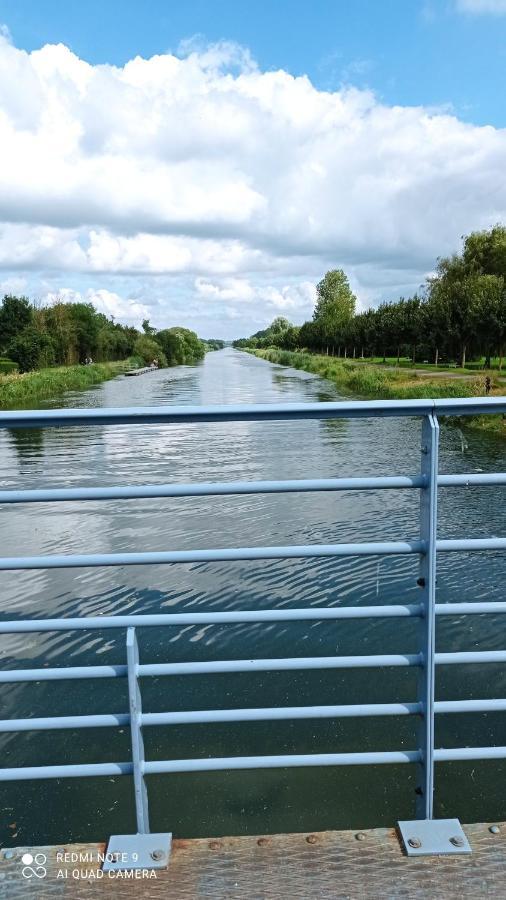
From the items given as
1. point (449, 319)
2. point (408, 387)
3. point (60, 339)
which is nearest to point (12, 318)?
point (60, 339)

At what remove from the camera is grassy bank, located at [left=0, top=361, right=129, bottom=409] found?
3391 centimetres

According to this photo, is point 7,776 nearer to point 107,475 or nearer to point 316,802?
point 316,802

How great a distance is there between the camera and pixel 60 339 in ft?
209

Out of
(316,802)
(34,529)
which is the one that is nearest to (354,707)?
(316,802)

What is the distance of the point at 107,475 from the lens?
46.4 feet

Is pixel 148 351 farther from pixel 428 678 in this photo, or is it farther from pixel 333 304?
pixel 428 678

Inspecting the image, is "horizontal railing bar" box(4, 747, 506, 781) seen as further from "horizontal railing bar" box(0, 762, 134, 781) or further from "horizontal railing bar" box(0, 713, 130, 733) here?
"horizontal railing bar" box(0, 713, 130, 733)

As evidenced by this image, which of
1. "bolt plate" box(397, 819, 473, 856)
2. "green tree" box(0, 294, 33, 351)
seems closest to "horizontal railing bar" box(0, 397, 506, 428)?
"bolt plate" box(397, 819, 473, 856)

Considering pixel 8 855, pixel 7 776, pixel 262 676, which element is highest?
pixel 7 776

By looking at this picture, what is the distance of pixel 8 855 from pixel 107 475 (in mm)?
12360

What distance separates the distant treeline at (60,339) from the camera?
5209cm

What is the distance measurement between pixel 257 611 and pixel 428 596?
51 cm

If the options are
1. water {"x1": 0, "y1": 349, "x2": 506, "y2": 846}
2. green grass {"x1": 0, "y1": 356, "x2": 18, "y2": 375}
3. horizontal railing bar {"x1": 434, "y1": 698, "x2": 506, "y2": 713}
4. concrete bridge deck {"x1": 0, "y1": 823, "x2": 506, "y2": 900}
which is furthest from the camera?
green grass {"x1": 0, "y1": 356, "x2": 18, "y2": 375}

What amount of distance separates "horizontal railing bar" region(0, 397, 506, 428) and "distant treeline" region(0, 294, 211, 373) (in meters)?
51.5
